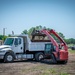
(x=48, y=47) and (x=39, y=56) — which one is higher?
(x=48, y=47)

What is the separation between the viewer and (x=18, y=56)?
72.5 feet

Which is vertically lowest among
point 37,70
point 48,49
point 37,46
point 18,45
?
point 37,70

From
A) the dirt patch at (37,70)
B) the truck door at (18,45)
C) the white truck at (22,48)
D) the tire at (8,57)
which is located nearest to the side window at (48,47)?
the white truck at (22,48)

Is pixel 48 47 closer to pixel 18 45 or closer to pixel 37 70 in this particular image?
pixel 18 45

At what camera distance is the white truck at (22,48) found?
70.1 feet

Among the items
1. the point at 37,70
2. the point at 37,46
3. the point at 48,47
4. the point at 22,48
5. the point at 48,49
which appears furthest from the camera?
the point at 37,46

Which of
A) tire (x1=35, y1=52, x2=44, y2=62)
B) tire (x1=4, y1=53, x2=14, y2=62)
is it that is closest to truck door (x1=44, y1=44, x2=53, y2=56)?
tire (x1=35, y1=52, x2=44, y2=62)

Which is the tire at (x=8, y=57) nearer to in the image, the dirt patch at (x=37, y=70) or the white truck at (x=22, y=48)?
the white truck at (x=22, y=48)

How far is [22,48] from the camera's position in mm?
22797

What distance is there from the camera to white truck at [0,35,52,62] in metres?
21.4

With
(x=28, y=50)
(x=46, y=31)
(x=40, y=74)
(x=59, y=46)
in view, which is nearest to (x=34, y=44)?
(x=28, y=50)

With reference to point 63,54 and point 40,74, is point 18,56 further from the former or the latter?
point 40,74

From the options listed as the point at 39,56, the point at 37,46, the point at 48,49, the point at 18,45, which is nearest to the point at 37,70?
the point at 48,49

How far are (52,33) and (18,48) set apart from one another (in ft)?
12.7
